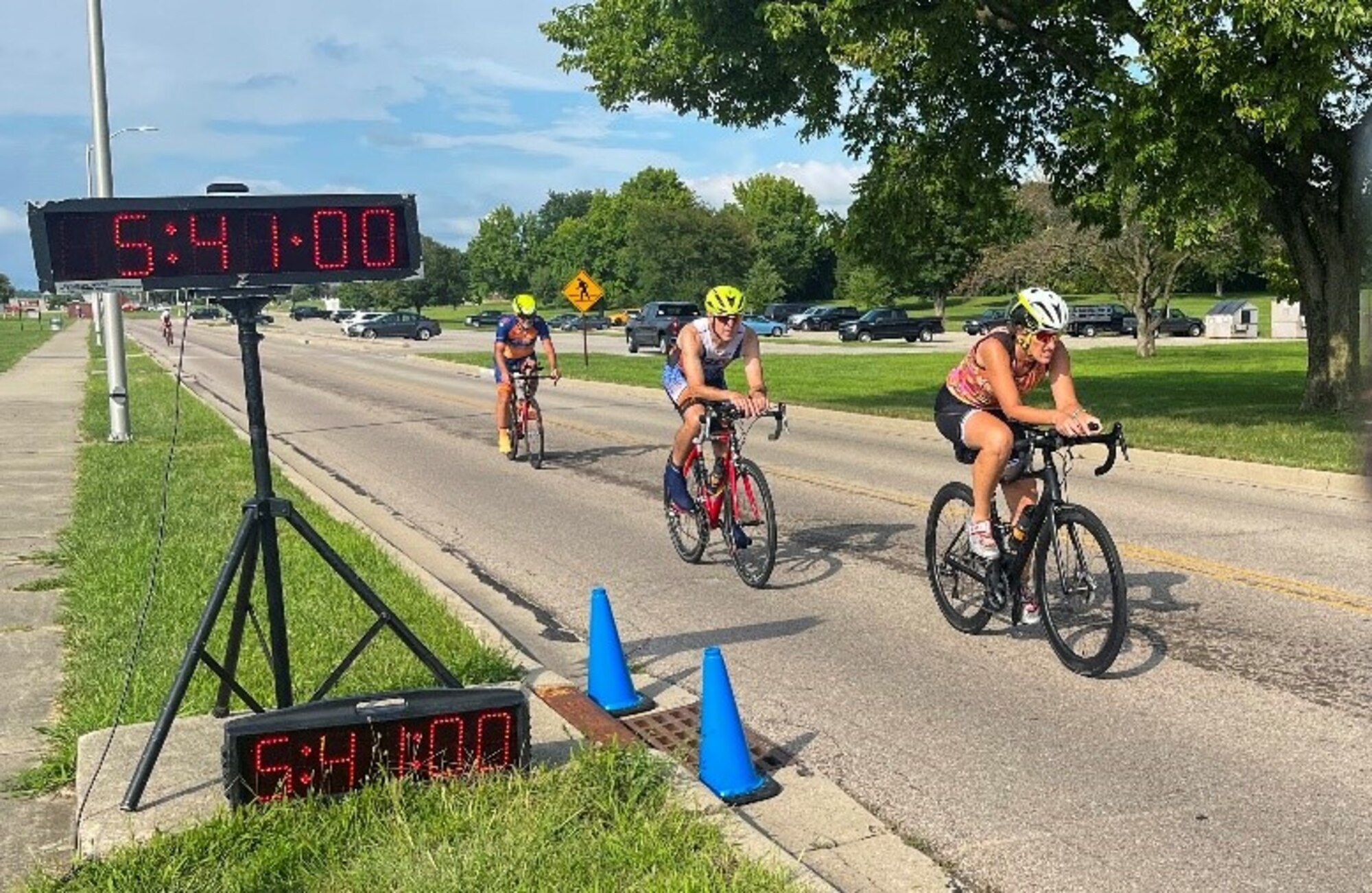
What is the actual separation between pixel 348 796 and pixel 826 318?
7219 cm

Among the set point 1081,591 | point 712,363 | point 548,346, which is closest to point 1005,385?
point 1081,591

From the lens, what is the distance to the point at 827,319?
247 ft

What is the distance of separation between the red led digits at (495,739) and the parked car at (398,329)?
71.5 metres

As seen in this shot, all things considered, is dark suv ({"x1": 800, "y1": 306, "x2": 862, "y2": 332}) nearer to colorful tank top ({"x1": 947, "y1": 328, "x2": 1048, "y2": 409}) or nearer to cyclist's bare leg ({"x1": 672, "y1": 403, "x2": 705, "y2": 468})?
cyclist's bare leg ({"x1": 672, "y1": 403, "x2": 705, "y2": 468})

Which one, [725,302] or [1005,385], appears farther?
[725,302]

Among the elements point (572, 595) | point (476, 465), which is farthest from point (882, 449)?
point (572, 595)

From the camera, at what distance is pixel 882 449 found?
16141 mm

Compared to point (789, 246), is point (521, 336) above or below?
below

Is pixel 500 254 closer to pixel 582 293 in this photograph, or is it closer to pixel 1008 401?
pixel 582 293

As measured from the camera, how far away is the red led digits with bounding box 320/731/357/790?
14.6 ft

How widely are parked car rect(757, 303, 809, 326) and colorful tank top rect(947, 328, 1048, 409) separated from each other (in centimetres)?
7203

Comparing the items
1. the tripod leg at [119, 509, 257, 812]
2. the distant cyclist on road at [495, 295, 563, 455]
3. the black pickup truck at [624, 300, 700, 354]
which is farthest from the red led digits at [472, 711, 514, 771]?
the black pickup truck at [624, 300, 700, 354]

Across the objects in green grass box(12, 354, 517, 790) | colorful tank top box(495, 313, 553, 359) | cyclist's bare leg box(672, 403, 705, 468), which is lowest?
green grass box(12, 354, 517, 790)

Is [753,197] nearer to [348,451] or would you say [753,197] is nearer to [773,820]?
[348,451]
